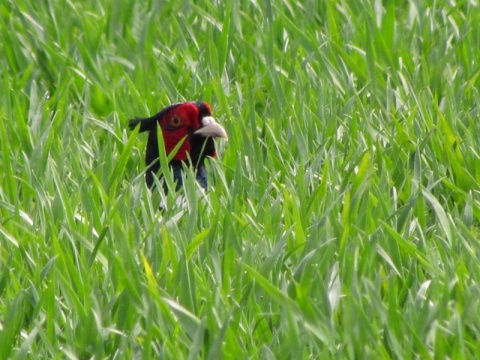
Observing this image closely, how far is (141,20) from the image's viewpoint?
591cm

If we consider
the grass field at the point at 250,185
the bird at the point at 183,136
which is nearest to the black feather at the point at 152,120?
the bird at the point at 183,136

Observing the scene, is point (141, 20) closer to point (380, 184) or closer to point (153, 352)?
point (380, 184)

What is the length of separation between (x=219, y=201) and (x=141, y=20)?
202 cm

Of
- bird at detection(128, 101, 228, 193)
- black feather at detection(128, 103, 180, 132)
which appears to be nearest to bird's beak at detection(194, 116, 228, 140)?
bird at detection(128, 101, 228, 193)

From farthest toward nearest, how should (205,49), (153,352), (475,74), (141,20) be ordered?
(141,20) < (205,49) < (475,74) < (153,352)

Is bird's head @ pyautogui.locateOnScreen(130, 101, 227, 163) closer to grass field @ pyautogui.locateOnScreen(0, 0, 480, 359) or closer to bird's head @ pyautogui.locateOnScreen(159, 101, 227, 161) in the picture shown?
bird's head @ pyautogui.locateOnScreen(159, 101, 227, 161)

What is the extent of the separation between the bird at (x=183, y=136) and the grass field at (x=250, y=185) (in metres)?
0.09

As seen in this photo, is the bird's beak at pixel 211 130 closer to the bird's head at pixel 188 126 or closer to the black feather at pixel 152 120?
the bird's head at pixel 188 126

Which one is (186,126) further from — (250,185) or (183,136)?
(250,185)

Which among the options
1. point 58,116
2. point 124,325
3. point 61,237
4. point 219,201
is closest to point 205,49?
point 58,116

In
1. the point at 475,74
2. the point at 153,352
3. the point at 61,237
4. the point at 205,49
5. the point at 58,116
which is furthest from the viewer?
the point at 205,49

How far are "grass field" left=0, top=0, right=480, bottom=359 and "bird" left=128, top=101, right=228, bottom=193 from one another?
87 mm

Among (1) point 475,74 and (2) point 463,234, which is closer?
(2) point 463,234

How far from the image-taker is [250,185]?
166 inches
